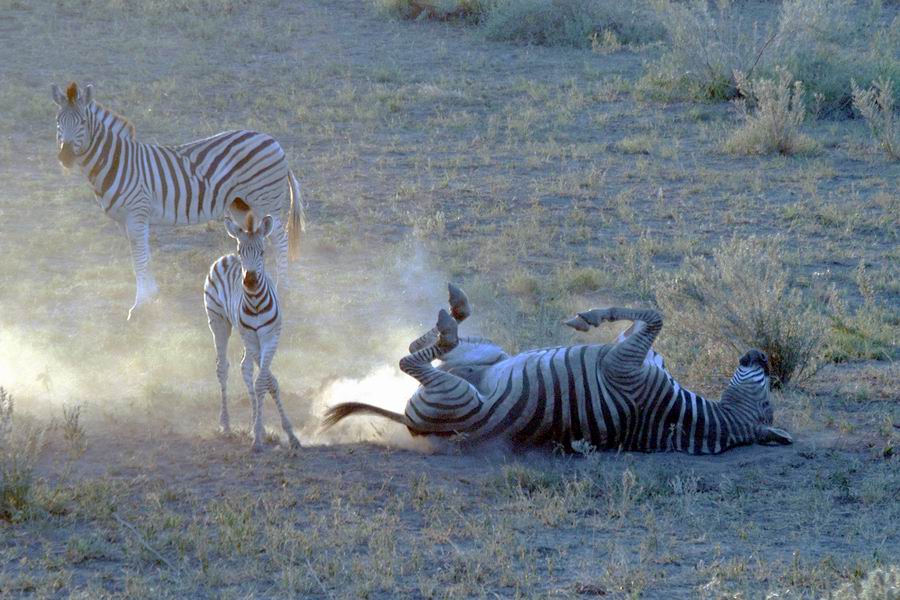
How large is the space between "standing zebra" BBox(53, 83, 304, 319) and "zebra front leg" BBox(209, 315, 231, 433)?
270 centimetres

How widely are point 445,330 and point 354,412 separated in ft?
2.29

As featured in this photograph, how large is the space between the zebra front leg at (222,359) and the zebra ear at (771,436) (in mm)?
2864

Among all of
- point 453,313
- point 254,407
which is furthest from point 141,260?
point 254,407

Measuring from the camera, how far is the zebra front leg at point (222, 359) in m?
6.74

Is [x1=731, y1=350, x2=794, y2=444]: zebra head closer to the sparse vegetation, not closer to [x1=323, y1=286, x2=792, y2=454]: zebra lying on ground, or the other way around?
[x1=323, y1=286, x2=792, y2=454]: zebra lying on ground

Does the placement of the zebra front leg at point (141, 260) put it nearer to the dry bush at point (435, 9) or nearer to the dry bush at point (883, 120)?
the dry bush at point (883, 120)

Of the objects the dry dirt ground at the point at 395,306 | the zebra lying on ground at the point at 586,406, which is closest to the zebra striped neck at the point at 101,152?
the dry dirt ground at the point at 395,306

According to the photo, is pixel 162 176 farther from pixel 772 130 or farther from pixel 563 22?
pixel 563 22

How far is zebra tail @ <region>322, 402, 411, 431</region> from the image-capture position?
6.66 m

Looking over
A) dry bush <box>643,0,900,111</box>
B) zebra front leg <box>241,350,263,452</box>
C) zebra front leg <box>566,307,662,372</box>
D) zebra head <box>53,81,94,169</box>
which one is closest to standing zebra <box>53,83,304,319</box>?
zebra head <box>53,81,94,169</box>

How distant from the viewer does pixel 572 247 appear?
36.7 feet

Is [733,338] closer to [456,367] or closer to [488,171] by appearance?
[456,367]

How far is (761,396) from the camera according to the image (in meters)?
6.90

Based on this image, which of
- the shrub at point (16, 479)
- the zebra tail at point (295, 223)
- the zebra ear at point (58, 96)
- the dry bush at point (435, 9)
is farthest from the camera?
the dry bush at point (435, 9)
